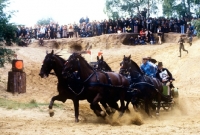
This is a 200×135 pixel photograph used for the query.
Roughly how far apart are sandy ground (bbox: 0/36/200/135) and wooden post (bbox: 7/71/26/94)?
0.41 metres

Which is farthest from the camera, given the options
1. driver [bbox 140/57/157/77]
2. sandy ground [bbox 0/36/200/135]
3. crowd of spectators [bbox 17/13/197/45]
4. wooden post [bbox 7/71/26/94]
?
crowd of spectators [bbox 17/13/197/45]

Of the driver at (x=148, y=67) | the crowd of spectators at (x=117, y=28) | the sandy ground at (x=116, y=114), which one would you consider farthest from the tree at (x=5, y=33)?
the crowd of spectators at (x=117, y=28)

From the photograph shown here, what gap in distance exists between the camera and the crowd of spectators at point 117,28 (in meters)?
40.1

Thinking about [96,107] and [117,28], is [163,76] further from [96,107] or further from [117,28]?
[117,28]

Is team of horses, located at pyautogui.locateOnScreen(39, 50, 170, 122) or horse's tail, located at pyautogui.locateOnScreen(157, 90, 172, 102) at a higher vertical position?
team of horses, located at pyautogui.locateOnScreen(39, 50, 170, 122)

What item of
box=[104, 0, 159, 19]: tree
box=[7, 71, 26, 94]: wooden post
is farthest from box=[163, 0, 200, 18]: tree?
box=[7, 71, 26, 94]: wooden post

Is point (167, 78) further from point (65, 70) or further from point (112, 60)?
point (112, 60)

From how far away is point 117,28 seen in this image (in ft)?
137

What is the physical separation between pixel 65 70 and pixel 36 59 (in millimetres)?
22790

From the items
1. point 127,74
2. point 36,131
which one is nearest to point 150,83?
point 127,74

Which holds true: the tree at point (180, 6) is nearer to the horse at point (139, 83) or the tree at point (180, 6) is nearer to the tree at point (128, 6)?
the tree at point (128, 6)

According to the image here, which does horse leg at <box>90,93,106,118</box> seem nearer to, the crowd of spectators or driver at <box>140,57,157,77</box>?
driver at <box>140,57,157,77</box>

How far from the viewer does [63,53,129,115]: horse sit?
13.7 m

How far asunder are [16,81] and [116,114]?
28.2 ft
